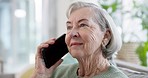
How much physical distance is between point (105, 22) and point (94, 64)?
21 centimetres

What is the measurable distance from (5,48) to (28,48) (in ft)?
1.01

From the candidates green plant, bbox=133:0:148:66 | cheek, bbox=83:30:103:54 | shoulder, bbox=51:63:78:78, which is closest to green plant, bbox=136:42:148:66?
green plant, bbox=133:0:148:66

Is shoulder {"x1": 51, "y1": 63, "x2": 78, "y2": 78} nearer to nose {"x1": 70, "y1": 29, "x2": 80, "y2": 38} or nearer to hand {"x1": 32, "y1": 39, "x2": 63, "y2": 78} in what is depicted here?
hand {"x1": 32, "y1": 39, "x2": 63, "y2": 78}

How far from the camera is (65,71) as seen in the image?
5.57ft

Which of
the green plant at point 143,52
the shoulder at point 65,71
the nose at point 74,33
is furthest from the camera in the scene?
the green plant at point 143,52

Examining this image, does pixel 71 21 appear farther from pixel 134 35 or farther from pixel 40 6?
pixel 40 6

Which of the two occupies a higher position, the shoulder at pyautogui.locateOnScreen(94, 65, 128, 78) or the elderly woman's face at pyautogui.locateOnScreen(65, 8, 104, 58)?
the elderly woman's face at pyautogui.locateOnScreen(65, 8, 104, 58)

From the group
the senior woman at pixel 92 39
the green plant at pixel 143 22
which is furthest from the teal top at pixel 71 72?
the green plant at pixel 143 22

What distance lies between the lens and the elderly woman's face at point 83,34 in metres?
1.48

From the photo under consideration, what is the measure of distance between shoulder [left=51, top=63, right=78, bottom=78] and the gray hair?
0.21 metres

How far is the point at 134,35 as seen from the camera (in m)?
3.15

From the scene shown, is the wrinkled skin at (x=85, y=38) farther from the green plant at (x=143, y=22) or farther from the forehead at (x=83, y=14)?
the green plant at (x=143, y=22)

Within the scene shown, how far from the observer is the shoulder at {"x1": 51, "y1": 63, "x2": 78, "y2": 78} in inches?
65.5

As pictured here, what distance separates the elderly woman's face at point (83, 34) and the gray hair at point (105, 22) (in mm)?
22
